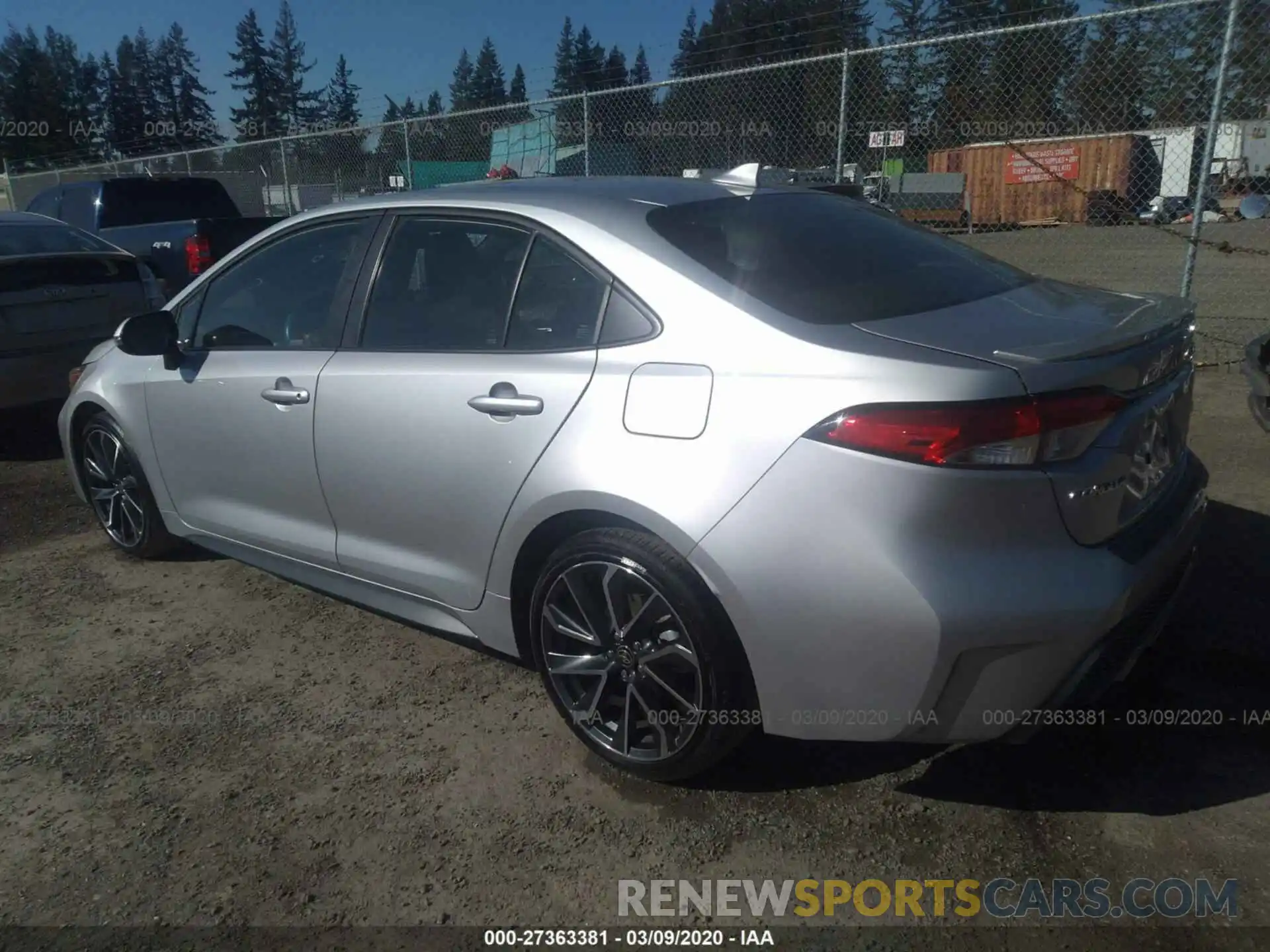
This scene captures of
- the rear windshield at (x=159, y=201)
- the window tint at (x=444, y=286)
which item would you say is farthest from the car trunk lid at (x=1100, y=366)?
the rear windshield at (x=159, y=201)

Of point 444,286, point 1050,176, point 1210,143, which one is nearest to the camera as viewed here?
point 444,286

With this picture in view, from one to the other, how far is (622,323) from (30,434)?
6.30 meters

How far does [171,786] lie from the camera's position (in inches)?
111

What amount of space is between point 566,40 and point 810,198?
88265 mm

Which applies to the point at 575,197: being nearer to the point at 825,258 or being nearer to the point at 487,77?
the point at 825,258

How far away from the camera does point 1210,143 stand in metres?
5.83

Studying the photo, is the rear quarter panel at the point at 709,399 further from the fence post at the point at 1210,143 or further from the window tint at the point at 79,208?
the window tint at the point at 79,208

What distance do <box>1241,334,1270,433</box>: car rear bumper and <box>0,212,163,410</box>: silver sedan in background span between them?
22.1 feet

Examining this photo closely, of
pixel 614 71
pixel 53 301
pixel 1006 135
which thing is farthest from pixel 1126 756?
pixel 614 71

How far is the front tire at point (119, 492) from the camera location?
4.29 m

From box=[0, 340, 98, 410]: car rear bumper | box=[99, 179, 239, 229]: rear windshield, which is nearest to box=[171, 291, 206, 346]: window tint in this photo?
box=[0, 340, 98, 410]: car rear bumper

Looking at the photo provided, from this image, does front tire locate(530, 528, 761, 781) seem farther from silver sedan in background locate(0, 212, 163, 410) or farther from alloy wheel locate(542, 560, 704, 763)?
silver sedan in background locate(0, 212, 163, 410)

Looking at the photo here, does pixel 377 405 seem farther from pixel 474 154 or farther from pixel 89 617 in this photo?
pixel 474 154

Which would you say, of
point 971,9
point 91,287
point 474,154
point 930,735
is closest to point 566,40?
point 971,9
